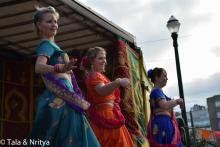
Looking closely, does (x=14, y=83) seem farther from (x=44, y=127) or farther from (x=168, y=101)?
(x=44, y=127)

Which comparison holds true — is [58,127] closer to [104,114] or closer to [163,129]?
[104,114]

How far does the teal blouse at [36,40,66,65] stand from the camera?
3.21 m

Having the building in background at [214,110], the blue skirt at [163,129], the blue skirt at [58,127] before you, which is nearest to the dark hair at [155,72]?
the blue skirt at [163,129]

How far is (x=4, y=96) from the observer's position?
7.60 m

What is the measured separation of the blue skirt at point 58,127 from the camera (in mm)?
3014

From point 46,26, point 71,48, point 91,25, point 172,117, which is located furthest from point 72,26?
point 46,26

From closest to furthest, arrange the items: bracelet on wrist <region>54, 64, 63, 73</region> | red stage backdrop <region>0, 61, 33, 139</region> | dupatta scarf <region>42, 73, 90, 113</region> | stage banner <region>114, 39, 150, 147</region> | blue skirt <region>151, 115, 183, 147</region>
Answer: bracelet on wrist <region>54, 64, 63, 73</region> → dupatta scarf <region>42, 73, 90, 113</region> → blue skirt <region>151, 115, 183, 147</region> → stage banner <region>114, 39, 150, 147</region> → red stage backdrop <region>0, 61, 33, 139</region>

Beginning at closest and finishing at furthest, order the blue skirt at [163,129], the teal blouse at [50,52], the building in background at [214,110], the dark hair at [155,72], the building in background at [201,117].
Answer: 1. the teal blouse at [50,52]
2. the blue skirt at [163,129]
3. the dark hair at [155,72]
4. the building in background at [214,110]
5. the building in background at [201,117]

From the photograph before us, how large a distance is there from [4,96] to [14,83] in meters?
0.37

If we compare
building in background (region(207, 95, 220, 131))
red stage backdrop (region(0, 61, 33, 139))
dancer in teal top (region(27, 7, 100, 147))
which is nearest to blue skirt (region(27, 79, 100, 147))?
dancer in teal top (region(27, 7, 100, 147))

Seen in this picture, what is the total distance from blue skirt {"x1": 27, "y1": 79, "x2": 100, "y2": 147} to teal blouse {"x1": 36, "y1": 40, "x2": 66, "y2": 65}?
31 centimetres

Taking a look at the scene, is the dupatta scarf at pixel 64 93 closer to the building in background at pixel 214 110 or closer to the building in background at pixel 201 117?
the building in background at pixel 214 110

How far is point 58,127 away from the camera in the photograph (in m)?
3.04

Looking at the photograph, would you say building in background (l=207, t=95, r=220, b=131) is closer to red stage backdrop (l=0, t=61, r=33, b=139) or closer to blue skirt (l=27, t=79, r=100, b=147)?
red stage backdrop (l=0, t=61, r=33, b=139)
